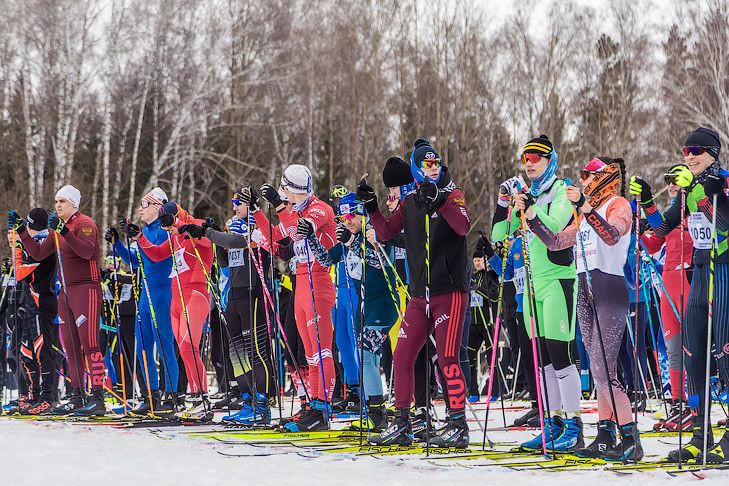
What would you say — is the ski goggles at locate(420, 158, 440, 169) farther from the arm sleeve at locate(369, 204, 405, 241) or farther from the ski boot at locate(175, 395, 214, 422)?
the ski boot at locate(175, 395, 214, 422)

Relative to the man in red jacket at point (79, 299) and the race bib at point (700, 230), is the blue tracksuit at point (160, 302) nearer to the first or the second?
the man in red jacket at point (79, 299)

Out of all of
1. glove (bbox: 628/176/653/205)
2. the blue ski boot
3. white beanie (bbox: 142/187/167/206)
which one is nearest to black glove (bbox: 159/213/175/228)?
white beanie (bbox: 142/187/167/206)

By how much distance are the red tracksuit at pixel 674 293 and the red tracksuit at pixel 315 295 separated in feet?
8.85

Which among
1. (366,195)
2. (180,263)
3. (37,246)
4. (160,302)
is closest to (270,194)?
(366,195)

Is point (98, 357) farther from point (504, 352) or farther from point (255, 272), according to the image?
point (504, 352)

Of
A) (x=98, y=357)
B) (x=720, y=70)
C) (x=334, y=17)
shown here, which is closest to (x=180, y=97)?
(x=334, y=17)

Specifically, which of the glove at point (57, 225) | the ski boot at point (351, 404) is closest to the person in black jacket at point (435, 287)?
the ski boot at point (351, 404)

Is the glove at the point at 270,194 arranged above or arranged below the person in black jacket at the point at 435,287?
above

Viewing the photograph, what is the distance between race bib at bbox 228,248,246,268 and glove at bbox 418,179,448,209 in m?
2.30

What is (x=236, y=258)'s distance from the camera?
7.98 metres

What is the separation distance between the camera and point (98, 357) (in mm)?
8734

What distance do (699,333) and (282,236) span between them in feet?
10.9

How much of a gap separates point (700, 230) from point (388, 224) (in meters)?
2.13

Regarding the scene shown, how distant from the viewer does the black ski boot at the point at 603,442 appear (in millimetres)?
5555
